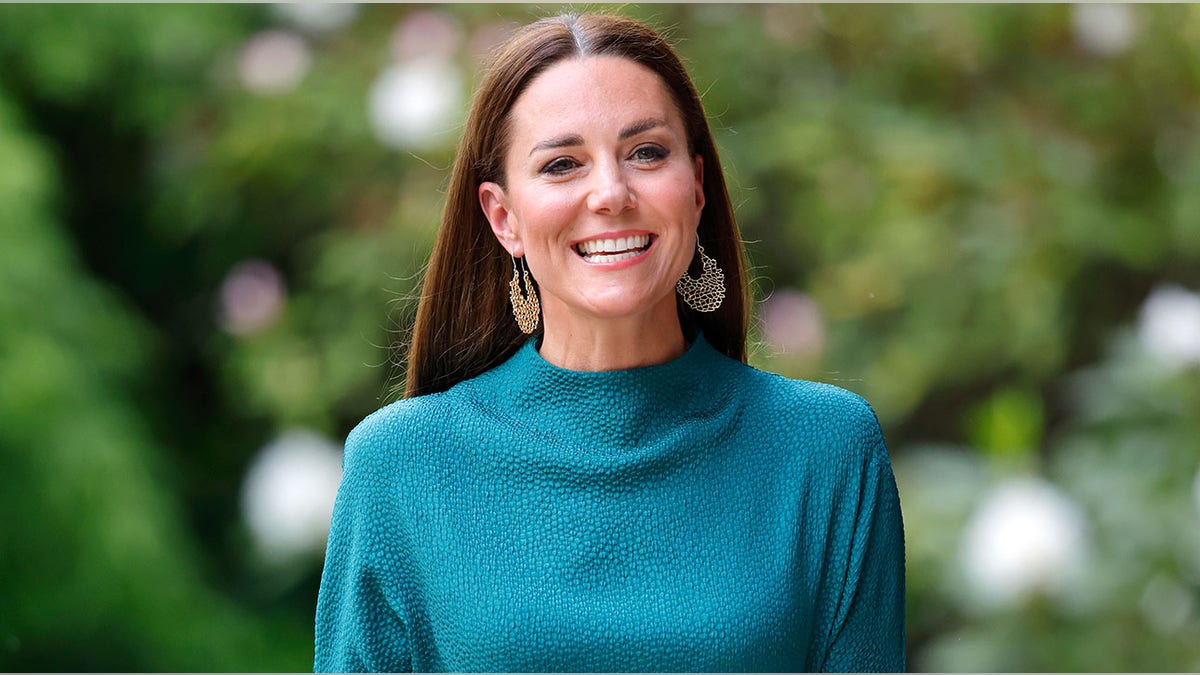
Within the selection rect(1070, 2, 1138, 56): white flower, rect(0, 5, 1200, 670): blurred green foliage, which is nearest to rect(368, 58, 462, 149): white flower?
rect(0, 5, 1200, 670): blurred green foliage

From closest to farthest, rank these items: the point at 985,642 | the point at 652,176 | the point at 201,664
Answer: the point at 652,176 < the point at 985,642 < the point at 201,664

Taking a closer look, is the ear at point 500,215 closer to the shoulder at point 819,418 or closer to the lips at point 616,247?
the lips at point 616,247

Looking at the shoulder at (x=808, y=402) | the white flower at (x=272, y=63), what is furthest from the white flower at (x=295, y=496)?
the shoulder at (x=808, y=402)

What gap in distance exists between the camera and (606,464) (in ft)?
5.73

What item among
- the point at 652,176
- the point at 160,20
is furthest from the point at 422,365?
the point at 160,20

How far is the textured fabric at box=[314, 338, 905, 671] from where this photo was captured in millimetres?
1674

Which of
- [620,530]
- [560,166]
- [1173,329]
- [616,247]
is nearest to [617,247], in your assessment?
[616,247]

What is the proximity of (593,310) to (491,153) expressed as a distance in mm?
247

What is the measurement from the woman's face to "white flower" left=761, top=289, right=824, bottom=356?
1898 millimetres

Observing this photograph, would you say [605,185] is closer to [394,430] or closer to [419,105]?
[394,430]

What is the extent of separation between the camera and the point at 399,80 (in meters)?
3.92

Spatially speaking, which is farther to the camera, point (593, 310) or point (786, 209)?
point (786, 209)

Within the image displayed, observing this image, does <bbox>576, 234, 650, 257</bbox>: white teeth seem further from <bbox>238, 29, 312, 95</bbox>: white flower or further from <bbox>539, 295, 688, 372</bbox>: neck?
<bbox>238, 29, 312, 95</bbox>: white flower

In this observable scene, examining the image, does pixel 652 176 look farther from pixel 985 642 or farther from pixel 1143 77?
pixel 1143 77
